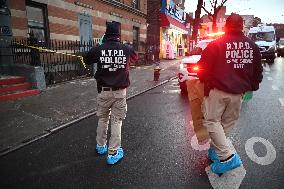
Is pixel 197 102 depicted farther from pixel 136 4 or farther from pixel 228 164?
pixel 136 4

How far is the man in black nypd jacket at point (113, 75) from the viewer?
3.91m

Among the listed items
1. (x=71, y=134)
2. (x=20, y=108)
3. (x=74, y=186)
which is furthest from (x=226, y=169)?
(x=20, y=108)

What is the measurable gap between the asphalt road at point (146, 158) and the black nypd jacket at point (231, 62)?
4.13 ft

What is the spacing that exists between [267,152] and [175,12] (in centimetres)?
2769

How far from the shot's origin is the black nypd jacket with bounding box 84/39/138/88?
3.90m

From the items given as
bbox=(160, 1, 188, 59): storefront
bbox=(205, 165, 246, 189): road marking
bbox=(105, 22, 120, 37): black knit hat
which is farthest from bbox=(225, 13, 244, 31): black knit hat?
bbox=(160, 1, 188, 59): storefront

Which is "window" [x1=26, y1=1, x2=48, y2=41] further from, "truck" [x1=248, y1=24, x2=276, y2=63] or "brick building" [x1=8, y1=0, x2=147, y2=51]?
"truck" [x1=248, y1=24, x2=276, y2=63]

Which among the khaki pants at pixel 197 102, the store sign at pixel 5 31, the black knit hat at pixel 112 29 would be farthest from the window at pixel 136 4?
the khaki pants at pixel 197 102

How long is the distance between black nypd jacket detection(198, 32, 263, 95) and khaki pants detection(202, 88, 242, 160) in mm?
121

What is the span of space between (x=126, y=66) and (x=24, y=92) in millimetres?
5536

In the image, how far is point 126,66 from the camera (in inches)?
160

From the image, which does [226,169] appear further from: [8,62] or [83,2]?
[83,2]

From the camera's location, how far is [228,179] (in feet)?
11.4

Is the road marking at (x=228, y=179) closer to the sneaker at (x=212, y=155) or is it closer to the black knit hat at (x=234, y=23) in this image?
the sneaker at (x=212, y=155)
